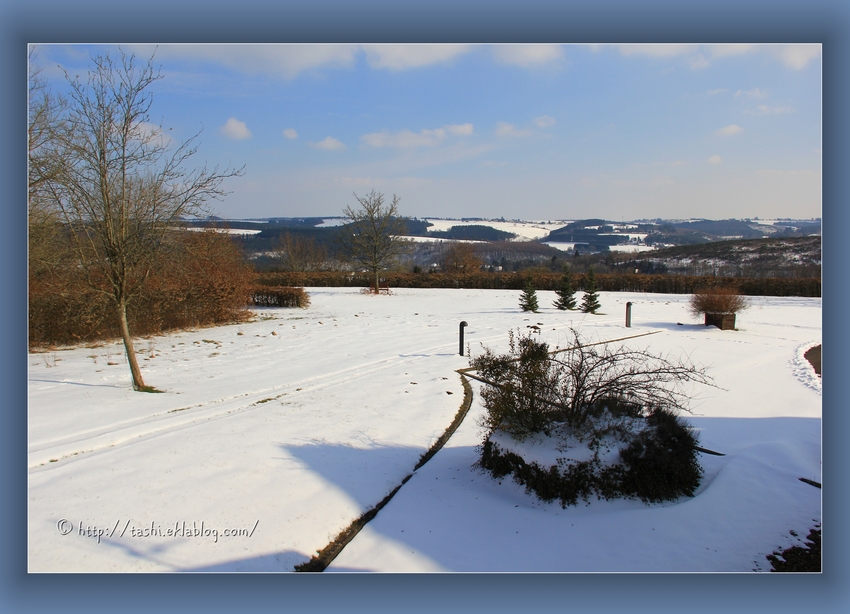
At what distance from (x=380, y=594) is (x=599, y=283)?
3302 cm

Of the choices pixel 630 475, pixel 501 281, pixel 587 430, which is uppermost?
pixel 501 281

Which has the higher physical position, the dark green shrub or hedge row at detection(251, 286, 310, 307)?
hedge row at detection(251, 286, 310, 307)

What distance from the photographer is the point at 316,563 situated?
11.7ft

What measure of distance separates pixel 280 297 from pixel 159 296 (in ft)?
Result: 26.7

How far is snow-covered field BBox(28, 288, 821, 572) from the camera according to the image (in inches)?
141

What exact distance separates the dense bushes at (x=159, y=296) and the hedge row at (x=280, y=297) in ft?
7.75

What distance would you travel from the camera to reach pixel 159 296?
49.2 ft

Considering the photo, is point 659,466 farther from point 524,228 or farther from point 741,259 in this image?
point 524,228

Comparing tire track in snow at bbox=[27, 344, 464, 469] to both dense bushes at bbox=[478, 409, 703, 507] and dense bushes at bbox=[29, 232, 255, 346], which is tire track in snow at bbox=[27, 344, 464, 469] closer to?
dense bushes at bbox=[29, 232, 255, 346]

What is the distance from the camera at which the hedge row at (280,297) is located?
22531 mm

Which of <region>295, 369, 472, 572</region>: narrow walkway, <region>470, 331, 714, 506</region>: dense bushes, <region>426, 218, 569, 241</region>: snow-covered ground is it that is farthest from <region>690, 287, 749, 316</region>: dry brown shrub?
<region>426, 218, 569, 241</region>: snow-covered ground

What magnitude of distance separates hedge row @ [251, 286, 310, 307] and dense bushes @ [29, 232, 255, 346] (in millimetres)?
2364

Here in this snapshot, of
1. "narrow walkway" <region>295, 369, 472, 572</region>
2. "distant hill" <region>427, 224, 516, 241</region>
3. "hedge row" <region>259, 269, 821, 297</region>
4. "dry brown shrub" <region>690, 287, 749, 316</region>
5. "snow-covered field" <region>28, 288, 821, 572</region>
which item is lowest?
"narrow walkway" <region>295, 369, 472, 572</region>

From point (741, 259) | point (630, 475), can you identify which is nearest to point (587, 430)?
point (630, 475)
